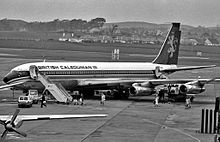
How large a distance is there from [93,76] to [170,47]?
14.1 metres

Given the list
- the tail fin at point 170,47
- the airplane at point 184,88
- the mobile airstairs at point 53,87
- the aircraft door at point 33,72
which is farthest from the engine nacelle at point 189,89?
the aircraft door at point 33,72

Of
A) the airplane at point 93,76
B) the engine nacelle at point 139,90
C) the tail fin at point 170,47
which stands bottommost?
the engine nacelle at point 139,90

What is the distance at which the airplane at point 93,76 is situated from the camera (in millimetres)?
64938

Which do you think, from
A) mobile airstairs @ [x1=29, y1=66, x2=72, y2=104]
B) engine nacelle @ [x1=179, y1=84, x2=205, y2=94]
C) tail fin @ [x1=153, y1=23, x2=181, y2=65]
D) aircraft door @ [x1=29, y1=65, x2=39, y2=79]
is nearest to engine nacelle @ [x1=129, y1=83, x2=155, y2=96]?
engine nacelle @ [x1=179, y1=84, x2=205, y2=94]

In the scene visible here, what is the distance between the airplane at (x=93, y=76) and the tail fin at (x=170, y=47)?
6.90 ft

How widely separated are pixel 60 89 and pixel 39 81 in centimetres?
275

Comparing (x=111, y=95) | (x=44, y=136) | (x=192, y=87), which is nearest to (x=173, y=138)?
(x=44, y=136)

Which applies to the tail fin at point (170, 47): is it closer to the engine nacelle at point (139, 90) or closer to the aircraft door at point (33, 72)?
the engine nacelle at point (139, 90)

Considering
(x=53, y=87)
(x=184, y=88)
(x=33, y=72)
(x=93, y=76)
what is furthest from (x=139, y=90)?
(x=33, y=72)

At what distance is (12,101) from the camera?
6519 centimetres

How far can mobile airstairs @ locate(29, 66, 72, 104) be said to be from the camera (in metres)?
63.3

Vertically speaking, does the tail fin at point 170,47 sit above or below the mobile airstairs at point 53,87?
above

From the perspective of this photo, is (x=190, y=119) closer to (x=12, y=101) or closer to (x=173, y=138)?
(x=173, y=138)

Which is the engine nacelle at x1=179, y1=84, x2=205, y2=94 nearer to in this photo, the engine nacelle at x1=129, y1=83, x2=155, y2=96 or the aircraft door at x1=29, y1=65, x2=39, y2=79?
the engine nacelle at x1=129, y1=83, x2=155, y2=96
